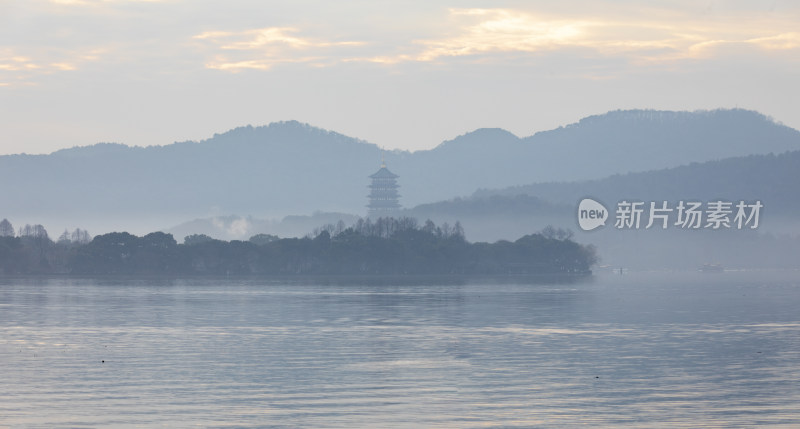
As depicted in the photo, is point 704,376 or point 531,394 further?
point 704,376

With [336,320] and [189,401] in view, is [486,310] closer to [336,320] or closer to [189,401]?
[336,320]

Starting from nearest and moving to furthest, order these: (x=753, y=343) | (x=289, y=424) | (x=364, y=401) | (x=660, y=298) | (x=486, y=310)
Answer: (x=289, y=424), (x=364, y=401), (x=753, y=343), (x=486, y=310), (x=660, y=298)

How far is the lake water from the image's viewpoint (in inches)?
1602

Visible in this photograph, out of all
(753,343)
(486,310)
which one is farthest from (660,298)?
(753,343)

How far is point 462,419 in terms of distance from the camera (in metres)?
39.8

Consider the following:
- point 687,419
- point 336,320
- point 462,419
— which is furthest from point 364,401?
point 336,320

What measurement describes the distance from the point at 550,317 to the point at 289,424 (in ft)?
185

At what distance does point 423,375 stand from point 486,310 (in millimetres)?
52573

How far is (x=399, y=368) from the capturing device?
178 feet

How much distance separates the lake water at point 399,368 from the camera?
40688 millimetres

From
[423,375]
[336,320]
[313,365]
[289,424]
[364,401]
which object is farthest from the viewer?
[336,320]

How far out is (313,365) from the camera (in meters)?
55.8

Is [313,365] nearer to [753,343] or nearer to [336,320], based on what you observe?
[753,343]

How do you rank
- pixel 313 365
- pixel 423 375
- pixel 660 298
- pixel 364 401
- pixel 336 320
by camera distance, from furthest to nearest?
pixel 660 298
pixel 336 320
pixel 313 365
pixel 423 375
pixel 364 401
